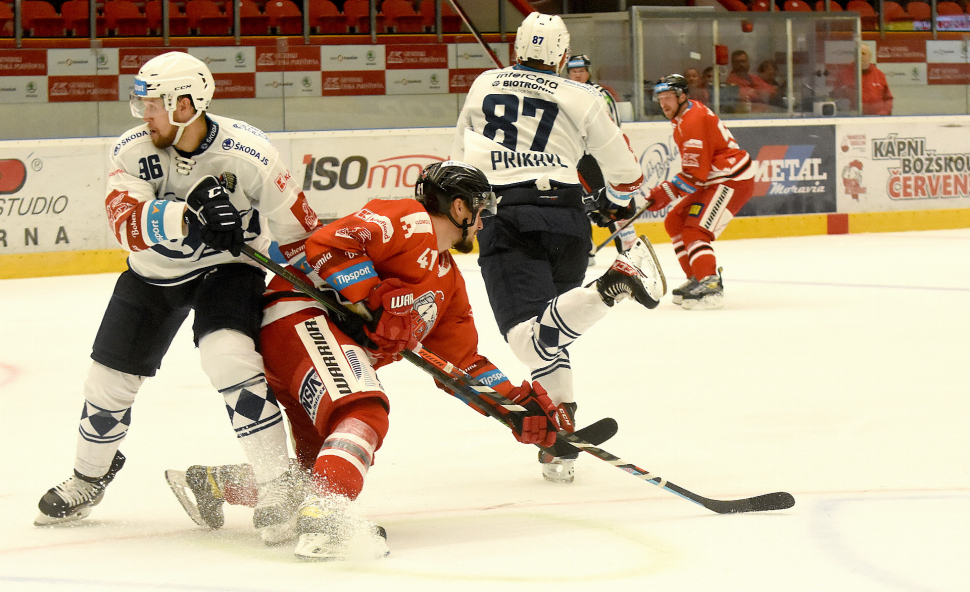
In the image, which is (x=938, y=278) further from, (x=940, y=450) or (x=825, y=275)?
(x=940, y=450)

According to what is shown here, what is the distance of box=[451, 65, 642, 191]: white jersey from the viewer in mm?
3275

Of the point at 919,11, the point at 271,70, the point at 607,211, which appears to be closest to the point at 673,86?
the point at 607,211

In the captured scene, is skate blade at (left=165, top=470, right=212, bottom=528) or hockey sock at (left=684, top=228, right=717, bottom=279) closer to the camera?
skate blade at (left=165, top=470, right=212, bottom=528)

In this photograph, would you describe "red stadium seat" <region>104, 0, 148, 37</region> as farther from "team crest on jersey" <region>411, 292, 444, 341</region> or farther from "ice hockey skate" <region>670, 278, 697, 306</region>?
"team crest on jersey" <region>411, 292, 444, 341</region>

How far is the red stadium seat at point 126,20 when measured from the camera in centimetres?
974

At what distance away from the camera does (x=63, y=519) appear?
2625mm

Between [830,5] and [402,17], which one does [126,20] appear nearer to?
[402,17]

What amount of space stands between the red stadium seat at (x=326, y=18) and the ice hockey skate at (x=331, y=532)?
8629mm

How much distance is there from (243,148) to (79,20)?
26.2 ft

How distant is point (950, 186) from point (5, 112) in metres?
7.48

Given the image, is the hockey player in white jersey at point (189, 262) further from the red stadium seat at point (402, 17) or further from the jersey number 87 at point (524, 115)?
the red stadium seat at point (402, 17)

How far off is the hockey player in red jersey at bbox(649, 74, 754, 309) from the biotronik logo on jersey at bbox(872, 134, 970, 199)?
393 cm

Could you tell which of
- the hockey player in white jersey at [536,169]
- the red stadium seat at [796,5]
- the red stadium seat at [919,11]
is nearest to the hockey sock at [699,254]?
the hockey player in white jersey at [536,169]

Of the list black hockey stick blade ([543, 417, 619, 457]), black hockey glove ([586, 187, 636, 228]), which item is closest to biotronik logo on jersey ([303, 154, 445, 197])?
black hockey glove ([586, 187, 636, 228])
